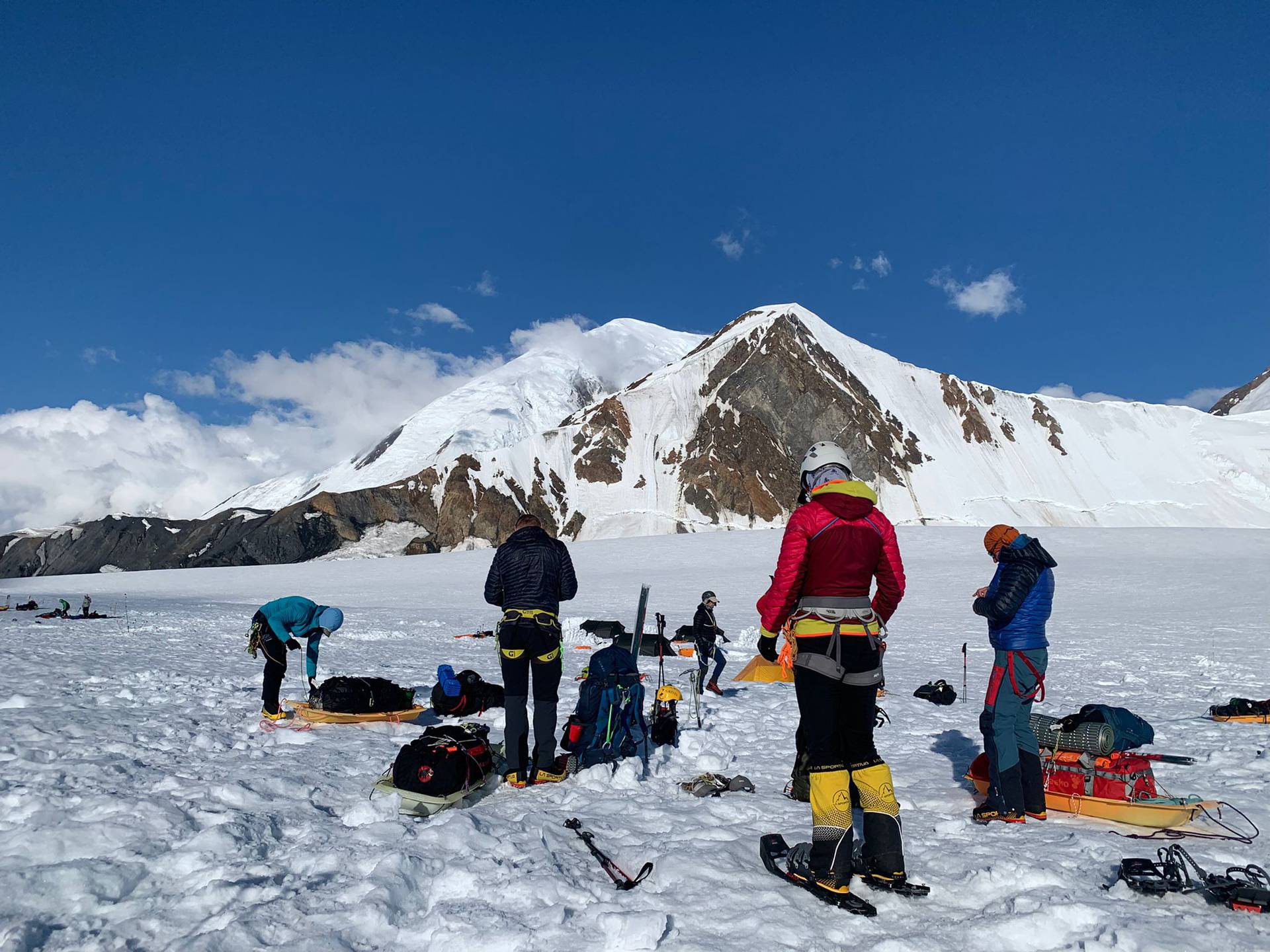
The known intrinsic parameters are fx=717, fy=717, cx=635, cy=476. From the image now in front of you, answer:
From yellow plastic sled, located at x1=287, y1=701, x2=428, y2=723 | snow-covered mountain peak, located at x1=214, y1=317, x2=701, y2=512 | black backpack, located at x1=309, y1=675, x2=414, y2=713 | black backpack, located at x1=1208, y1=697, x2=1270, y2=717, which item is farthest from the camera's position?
snow-covered mountain peak, located at x1=214, y1=317, x2=701, y2=512

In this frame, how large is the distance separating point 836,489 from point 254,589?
4443 centimetres

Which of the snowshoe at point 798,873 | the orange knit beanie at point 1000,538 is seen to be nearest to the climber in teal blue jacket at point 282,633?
the snowshoe at point 798,873

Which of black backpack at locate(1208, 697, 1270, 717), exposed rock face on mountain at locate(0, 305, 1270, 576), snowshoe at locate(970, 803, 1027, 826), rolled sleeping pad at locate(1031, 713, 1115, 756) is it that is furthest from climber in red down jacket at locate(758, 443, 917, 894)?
exposed rock face on mountain at locate(0, 305, 1270, 576)

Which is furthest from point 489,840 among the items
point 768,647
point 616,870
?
point 768,647

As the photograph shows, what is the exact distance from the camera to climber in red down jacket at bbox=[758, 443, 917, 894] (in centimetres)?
402

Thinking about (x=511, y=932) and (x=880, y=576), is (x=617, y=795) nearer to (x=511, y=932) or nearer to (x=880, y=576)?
(x=511, y=932)

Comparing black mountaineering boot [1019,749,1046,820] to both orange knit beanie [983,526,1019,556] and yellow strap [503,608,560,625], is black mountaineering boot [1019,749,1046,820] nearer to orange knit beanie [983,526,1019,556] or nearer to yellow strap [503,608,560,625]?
orange knit beanie [983,526,1019,556]

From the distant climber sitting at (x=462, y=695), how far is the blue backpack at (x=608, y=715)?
228 cm

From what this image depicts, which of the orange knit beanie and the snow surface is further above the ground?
the orange knit beanie

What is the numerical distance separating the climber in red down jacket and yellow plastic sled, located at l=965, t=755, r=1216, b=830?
2069 millimetres

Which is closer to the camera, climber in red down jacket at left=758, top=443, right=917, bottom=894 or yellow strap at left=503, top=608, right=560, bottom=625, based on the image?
climber in red down jacket at left=758, top=443, right=917, bottom=894

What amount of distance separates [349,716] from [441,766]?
3.21 m

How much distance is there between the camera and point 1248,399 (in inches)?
6388

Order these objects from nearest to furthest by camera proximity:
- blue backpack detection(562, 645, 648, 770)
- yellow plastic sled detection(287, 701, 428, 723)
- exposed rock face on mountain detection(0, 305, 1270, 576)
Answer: blue backpack detection(562, 645, 648, 770)
yellow plastic sled detection(287, 701, 428, 723)
exposed rock face on mountain detection(0, 305, 1270, 576)
